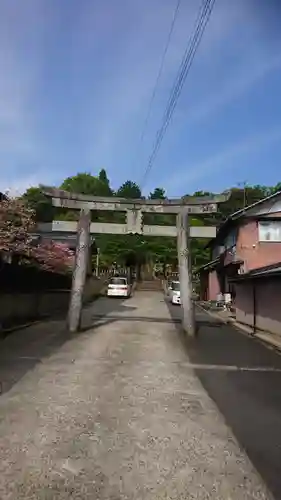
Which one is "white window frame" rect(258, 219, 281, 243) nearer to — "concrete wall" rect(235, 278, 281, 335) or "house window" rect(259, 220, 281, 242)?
"house window" rect(259, 220, 281, 242)

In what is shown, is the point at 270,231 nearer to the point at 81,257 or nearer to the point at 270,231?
the point at 270,231

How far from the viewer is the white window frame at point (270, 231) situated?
29.3 metres

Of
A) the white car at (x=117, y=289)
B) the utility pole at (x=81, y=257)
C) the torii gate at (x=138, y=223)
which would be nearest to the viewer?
the utility pole at (x=81, y=257)

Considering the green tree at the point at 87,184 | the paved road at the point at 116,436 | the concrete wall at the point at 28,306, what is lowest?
the paved road at the point at 116,436

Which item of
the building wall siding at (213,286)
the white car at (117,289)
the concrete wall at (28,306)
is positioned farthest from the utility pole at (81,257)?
the white car at (117,289)

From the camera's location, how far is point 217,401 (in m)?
6.89

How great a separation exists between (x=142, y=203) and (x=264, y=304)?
5796 mm

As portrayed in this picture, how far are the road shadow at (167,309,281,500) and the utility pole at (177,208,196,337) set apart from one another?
4.73 ft

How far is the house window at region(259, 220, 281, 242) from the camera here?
2934 centimetres

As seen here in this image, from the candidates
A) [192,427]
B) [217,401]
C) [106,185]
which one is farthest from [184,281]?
[106,185]

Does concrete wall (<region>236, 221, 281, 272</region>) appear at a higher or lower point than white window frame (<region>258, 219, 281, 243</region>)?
lower

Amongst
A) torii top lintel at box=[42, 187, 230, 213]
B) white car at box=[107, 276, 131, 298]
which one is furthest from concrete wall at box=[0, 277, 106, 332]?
white car at box=[107, 276, 131, 298]

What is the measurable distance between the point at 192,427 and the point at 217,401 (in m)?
1.49

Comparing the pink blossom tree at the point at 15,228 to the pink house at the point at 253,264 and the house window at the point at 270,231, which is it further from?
the house window at the point at 270,231
